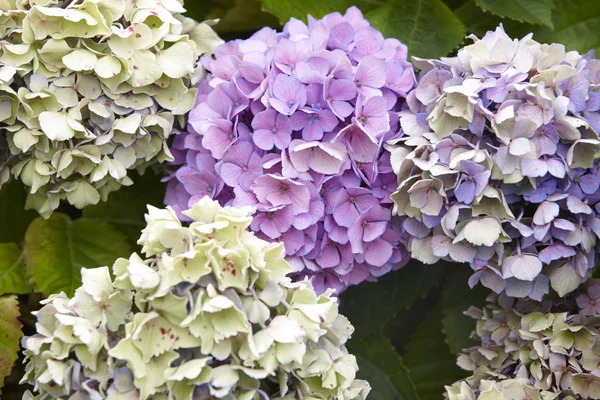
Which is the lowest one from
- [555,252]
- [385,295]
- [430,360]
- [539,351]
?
[430,360]

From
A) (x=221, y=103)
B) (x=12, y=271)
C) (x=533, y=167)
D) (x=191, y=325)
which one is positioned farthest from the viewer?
(x=12, y=271)

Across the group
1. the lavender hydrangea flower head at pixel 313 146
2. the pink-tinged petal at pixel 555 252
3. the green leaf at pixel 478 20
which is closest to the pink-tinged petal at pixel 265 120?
the lavender hydrangea flower head at pixel 313 146

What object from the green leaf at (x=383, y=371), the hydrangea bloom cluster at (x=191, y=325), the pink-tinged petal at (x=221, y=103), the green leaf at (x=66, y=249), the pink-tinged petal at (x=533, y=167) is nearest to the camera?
the hydrangea bloom cluster at (x=191, y=325)

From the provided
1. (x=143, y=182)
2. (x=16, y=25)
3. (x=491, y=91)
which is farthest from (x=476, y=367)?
(x=16, y=25)

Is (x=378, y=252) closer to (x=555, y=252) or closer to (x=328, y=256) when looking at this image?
(x=328, y=256)

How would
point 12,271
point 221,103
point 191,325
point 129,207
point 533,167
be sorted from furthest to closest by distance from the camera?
point 129,207 → point 12,271 → point 221,103 → point 533,167 → point 191,325

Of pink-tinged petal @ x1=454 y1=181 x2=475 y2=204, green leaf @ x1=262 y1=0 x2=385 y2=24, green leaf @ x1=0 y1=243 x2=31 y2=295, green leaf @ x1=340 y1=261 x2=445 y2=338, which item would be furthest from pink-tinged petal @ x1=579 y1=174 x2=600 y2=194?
green leaf @ x1=0 y1=243 x2=31 y2=295

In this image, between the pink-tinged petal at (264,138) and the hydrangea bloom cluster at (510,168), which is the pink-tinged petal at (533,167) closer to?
the hydrangea bloom cluster at (510,168)

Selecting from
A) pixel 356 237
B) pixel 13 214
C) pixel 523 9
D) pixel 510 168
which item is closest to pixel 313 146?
pixel 356 237
